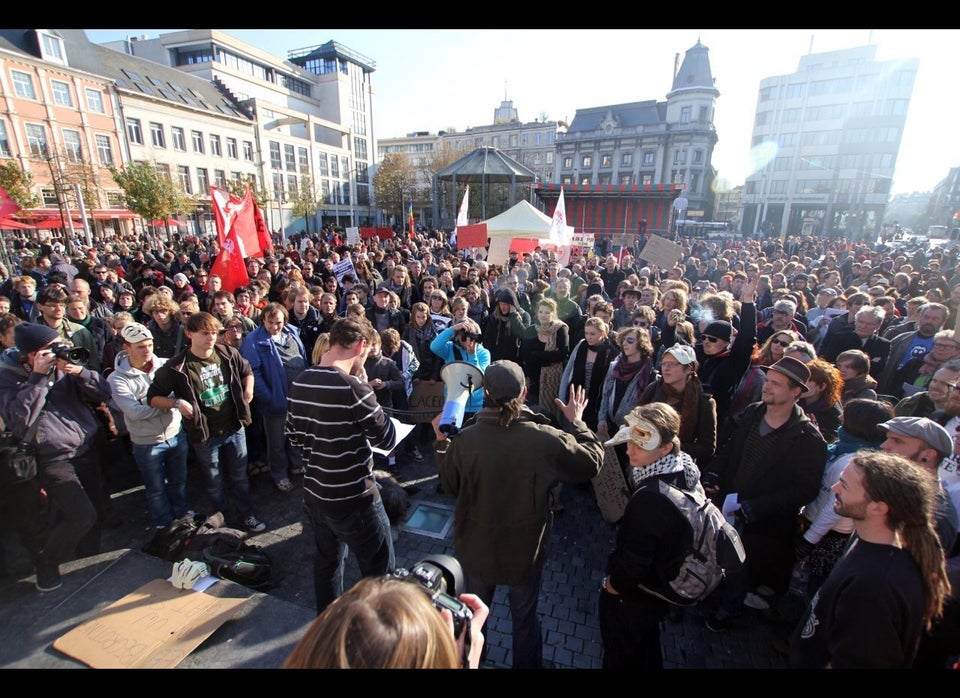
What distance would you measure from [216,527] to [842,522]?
4.62m

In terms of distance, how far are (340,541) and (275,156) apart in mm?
55976

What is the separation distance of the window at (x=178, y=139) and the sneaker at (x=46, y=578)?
151 feet

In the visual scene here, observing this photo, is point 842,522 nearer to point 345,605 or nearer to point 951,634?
point 951,634

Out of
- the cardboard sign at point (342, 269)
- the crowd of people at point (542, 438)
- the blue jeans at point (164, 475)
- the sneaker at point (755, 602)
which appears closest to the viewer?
the crowd of people at point (542, 438)

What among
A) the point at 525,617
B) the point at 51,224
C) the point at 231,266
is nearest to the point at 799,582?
the point at 525,617

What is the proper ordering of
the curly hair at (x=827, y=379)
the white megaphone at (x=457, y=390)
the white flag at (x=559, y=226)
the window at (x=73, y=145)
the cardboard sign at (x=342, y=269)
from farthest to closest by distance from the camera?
the window at (x=73, y=145) < the white flag at (x=559, y=226) < the cardboard sign at (x=342, y=269) < the curly hair at (x=827, y=379) < the white megaphone at (x=457, y=390)

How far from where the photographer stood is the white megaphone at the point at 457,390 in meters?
3.13

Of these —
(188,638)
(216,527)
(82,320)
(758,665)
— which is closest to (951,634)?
(758,665)

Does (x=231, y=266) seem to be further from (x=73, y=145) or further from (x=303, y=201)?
(x=303, y=201)

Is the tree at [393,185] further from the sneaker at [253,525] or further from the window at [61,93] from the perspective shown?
the sneaker at [253,525]

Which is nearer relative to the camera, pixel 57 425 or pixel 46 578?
pixel 46 578

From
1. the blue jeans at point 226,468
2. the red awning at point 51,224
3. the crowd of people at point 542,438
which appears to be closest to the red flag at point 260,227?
the crowd of people at point 542,438

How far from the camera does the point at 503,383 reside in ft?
7.50
